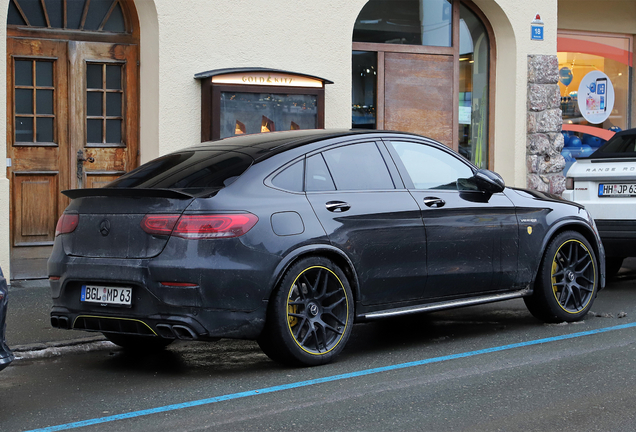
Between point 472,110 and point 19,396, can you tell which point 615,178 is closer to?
point 472,110

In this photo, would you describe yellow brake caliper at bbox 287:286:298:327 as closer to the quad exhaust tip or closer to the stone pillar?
the quad exhaust tip

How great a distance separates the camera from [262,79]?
34.4ft

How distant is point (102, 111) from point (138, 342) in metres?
4.62

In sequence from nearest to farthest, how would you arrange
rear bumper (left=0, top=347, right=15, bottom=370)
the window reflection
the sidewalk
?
rear bumper (left=0, top=347, right=15, bottom=370)
the sidewalk
the window reflection

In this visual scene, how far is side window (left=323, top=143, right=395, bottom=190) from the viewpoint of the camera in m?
6.20

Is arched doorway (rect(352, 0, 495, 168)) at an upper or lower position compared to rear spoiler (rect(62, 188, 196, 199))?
upper

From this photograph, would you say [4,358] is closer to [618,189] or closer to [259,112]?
[259,112]

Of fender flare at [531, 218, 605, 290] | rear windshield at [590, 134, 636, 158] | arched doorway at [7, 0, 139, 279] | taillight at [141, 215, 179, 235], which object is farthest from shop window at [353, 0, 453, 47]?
taillight at [141, 215, 179, 235]

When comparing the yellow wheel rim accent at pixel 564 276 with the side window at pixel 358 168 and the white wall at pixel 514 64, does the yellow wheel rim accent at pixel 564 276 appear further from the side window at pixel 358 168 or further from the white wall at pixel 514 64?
the white wall at pixel 514 64

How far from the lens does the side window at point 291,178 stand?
582cm

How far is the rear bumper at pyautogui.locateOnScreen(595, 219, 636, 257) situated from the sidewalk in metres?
5.26

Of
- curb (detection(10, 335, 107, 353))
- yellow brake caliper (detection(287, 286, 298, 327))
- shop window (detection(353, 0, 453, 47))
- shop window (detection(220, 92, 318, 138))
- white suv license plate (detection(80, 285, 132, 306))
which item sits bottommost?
curb (detection(10, 335, 107, 353))

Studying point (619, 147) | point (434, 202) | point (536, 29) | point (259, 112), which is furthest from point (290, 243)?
→ point (536, 29)

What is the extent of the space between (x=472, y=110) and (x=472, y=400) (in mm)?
9173
